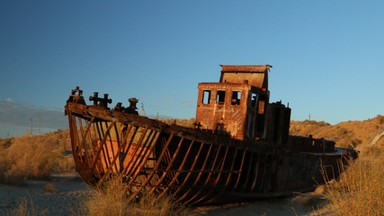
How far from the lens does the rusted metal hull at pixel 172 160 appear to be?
9.60 m

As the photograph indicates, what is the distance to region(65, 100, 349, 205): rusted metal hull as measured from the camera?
31.5 ft

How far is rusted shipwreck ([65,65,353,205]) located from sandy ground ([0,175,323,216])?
0.41 m

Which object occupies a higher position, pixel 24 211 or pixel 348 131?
pixel 348 131

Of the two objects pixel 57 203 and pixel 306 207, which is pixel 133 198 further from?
pixel 306 207

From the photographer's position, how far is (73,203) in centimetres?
1232

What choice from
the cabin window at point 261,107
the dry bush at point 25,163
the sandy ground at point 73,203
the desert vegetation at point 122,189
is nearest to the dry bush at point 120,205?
the desert vegetation at point 122,189

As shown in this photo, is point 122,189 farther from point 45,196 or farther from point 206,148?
point 45,196

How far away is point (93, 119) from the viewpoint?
33.2 ft

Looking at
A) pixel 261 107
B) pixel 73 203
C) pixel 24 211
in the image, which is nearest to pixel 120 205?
pixel 24 211

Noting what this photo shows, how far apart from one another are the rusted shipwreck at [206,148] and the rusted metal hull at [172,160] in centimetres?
2

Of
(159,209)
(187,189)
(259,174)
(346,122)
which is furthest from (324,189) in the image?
(346,122)

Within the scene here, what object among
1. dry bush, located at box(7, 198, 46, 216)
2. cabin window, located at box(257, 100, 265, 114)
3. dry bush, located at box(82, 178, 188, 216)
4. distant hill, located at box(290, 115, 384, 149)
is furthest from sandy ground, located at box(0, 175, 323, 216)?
distant hill, located at box(290, 115, 384, 149)

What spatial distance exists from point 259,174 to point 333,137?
32718 millimetres

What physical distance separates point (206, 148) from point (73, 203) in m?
4.55
